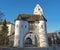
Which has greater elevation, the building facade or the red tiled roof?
the red tiled roof

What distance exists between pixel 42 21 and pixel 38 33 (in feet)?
16.2

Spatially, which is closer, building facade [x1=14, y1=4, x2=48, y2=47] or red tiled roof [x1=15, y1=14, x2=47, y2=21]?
building facade [x1=14, y1=4, x2=48, y2=47]

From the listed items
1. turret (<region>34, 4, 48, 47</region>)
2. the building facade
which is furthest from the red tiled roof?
turret (<region>34, 4, 48, 47</region>)

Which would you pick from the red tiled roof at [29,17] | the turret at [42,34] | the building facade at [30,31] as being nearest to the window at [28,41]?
the building facade at [30,31]

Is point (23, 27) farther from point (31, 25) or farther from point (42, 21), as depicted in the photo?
point (42, 21)

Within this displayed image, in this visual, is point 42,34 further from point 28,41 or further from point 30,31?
point 28,41

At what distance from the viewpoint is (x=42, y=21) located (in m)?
59.0

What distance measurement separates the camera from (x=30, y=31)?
59188 millimetres

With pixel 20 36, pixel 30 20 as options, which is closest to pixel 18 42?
pixel 20 36

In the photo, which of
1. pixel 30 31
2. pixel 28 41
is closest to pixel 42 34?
pixel 30 31

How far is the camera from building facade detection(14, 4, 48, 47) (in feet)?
188

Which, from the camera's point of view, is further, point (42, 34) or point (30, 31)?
point (30, 31)

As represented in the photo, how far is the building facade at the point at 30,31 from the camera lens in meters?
57.4

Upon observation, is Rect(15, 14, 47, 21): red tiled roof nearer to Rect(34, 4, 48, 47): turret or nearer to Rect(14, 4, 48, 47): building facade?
Rect(14, 4, 48, 47): building facade
